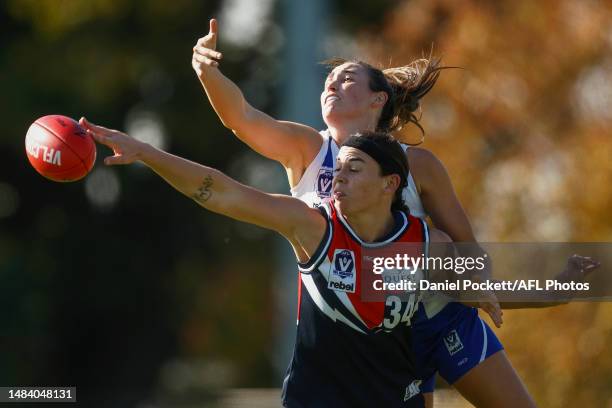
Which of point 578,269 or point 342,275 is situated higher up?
point 578,269

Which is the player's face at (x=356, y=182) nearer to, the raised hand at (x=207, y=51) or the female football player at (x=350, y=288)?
the female football player at (x=350, y=288)

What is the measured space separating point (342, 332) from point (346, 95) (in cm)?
120

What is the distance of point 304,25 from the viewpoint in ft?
31.9

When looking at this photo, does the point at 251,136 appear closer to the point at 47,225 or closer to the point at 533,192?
the point at 533,192

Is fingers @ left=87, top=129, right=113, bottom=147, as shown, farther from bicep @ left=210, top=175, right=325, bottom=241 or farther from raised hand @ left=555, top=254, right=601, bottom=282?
raised hand @ left=555, top=254, right=601, bottom=282

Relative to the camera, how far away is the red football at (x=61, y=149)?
5695 mm

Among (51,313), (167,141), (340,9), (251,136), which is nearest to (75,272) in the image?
(51,313)

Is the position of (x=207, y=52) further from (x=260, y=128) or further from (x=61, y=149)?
(x=61, y=149)

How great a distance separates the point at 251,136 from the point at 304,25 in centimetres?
369

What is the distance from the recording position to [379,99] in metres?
6.32

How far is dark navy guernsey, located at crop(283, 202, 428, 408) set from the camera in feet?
17.9

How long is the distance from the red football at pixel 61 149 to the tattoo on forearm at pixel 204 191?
0.77 metres

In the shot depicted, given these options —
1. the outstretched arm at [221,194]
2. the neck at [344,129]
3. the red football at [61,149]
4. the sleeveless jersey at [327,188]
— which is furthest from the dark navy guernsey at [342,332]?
the red football at [61,149]

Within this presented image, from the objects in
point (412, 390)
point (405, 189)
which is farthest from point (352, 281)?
point (405, 189)
